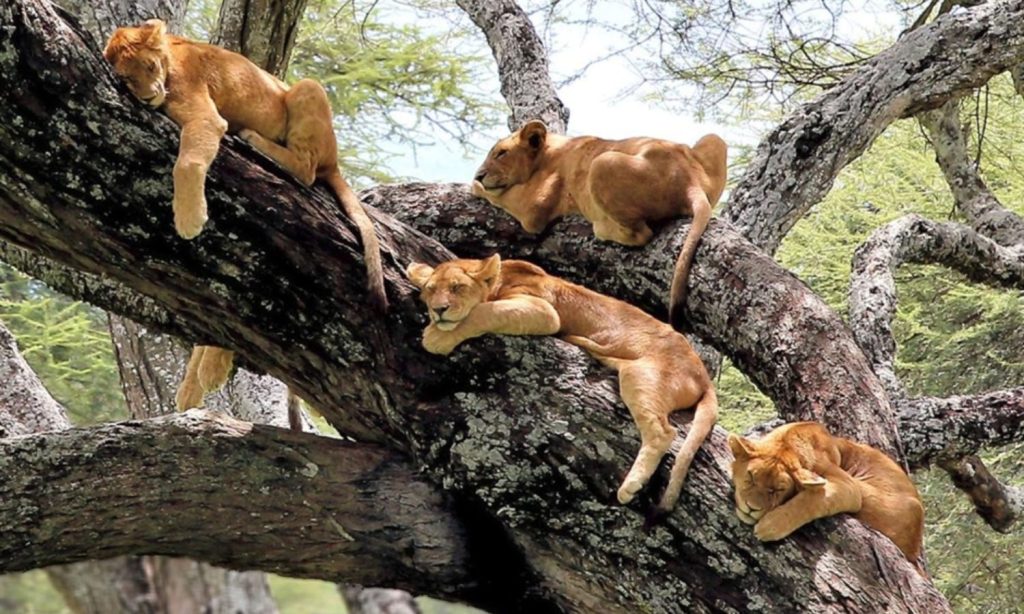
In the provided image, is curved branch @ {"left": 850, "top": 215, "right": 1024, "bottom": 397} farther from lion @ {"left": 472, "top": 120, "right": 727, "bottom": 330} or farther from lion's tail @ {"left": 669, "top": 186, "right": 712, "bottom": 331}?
lion's tail @ {"left": 669, "top": 186, "right": 712, "bottom": 331}

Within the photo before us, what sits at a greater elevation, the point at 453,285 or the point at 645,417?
the point at 453,285

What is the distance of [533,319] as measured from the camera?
3.88 m

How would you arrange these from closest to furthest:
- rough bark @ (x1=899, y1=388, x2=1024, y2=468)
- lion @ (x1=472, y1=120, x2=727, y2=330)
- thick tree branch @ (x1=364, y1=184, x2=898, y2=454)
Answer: thick tree branch @ (x1=364, y1=184, x2=898, y2=454) → lion @ (x1=472, y1=120, x2=727, y2=330) → rough bark @ (x1=899, y1=388, x2=1024, y2=468)

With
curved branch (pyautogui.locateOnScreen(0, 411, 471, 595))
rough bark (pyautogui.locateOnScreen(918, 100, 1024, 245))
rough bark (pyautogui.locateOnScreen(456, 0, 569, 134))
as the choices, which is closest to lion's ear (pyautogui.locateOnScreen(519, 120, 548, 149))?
rough bark (pyautogui.locateOnScreen(456, 0, 569, 134))

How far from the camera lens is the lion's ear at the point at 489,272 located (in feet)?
13.2

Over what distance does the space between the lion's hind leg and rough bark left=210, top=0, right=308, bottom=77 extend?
10.0 feet

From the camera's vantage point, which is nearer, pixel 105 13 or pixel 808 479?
pixel 808 479

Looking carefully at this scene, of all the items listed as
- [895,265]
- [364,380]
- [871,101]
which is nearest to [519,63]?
[871,101]

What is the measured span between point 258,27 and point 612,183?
6.63 ft

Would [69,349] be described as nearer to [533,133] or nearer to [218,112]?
[533,133]

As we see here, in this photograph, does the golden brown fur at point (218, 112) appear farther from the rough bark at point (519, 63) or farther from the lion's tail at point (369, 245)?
the rough bark at point (519, 63)

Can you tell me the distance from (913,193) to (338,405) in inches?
306

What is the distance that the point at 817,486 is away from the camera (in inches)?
141

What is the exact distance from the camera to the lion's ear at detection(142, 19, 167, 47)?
3.67 m
